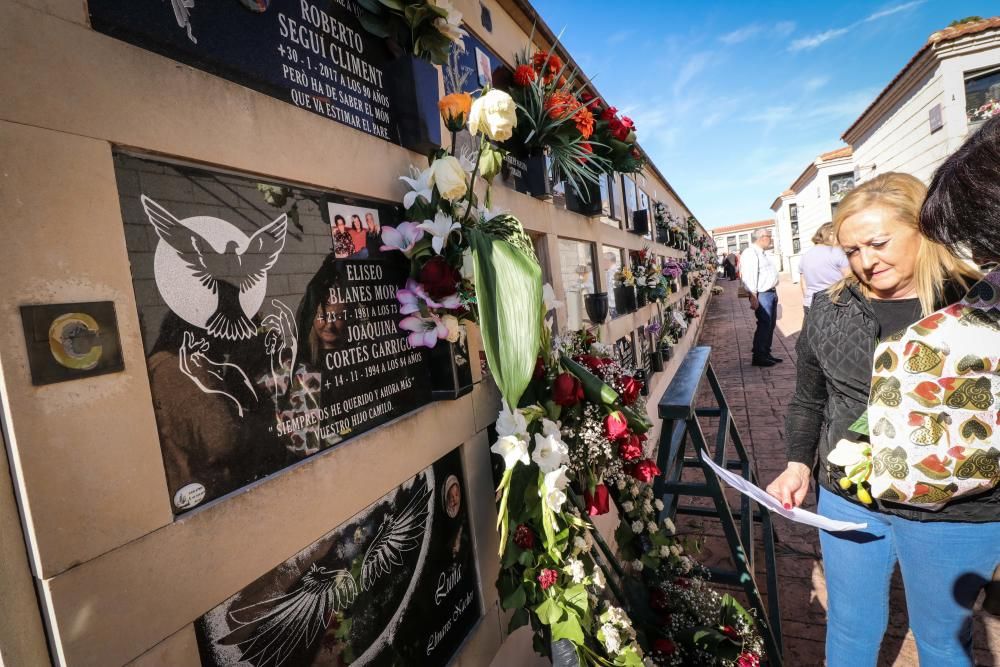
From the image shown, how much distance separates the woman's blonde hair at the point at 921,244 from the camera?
1.30m

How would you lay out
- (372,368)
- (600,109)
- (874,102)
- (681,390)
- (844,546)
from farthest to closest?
1. (874,102)
2. (600,109)
3. (681,390)
4. (844,546)
5. (372,368)

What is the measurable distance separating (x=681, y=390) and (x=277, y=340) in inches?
78.4

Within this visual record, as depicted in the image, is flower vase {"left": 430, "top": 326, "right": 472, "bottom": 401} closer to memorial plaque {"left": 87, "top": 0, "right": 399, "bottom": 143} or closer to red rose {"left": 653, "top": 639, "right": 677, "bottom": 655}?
memorial plaque {"left": 87, "top": 0, "right": 399, "bottom": 143}

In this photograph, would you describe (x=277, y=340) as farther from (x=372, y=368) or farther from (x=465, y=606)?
(x=465, y=606)

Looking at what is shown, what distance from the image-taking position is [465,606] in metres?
1.55

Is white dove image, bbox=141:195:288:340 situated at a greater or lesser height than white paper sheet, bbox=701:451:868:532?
greater

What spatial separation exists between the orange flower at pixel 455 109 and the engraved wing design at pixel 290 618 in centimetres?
122

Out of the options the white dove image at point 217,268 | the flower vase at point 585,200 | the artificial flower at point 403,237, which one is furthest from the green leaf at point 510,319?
the flower vase at point 585,200

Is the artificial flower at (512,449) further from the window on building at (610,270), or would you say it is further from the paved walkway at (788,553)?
the window on building at (610,270)

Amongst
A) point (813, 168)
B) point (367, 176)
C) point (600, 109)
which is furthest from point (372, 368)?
point (813, 168)

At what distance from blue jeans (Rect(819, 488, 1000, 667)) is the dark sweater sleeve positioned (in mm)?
147

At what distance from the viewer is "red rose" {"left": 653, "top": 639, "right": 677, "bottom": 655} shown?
5.84 feet

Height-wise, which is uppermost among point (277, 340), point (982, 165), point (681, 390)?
point (982, 165)

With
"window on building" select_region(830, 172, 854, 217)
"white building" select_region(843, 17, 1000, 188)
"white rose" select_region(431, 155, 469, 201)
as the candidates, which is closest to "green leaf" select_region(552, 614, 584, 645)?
"white rose" select_region(431, 155, 469, 201)
